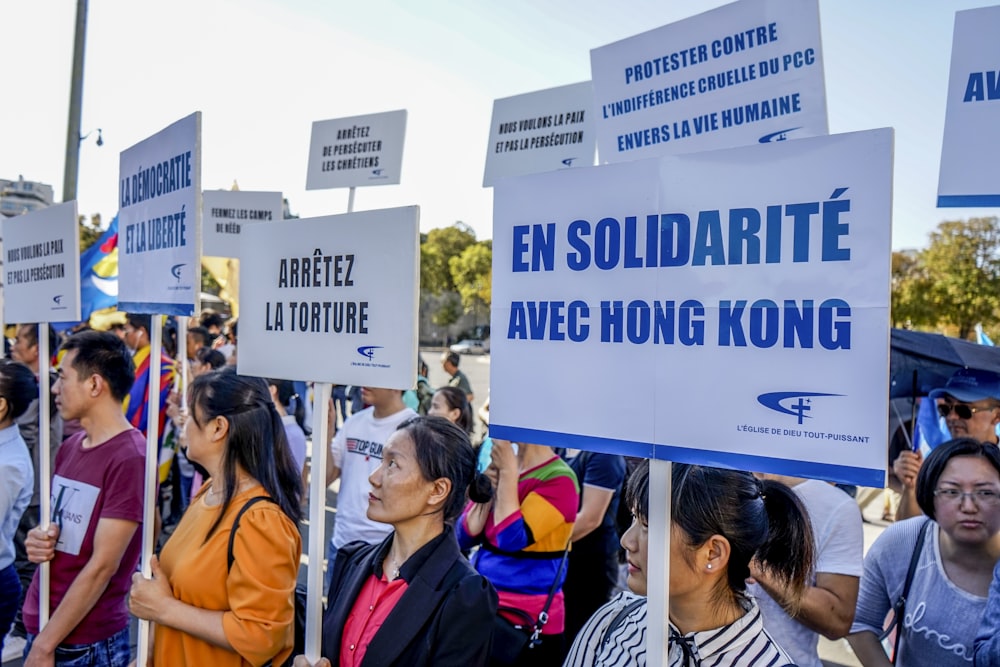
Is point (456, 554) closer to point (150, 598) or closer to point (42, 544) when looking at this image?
point (150, 598)

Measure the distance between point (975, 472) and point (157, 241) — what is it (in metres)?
3.19

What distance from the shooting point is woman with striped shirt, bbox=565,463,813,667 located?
1745mm

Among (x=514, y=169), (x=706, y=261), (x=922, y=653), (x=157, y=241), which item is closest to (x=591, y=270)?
(x=706, y=261)

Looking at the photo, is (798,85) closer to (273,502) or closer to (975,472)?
(975,472)

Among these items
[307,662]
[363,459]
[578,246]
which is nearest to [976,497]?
[578,246]

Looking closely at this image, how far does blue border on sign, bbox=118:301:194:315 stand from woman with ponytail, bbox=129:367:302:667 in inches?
14.6

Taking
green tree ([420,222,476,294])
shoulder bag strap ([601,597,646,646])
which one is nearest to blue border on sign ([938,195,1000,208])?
shoulder bag strap ([601,597,646,646])

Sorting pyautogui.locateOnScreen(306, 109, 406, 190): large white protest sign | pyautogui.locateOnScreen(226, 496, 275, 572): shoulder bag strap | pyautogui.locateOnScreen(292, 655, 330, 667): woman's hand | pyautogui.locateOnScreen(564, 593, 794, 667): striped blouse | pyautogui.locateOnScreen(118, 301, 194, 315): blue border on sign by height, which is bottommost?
pyautogui.locateOnScreen(292, 655, 330, 667): woman's hand

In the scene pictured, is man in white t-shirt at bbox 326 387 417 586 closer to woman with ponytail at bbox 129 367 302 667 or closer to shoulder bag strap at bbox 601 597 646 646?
woman with ponytail at bbox 129 367 302 667

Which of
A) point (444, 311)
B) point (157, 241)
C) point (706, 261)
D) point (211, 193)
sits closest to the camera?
point (706, 261)

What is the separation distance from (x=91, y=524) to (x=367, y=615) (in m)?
1.33

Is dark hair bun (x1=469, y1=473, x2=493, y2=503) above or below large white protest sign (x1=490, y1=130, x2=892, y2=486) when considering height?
below

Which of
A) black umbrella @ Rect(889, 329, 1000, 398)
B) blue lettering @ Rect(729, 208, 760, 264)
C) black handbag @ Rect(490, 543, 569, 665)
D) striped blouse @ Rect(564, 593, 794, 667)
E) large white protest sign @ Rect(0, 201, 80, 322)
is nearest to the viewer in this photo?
blue lettering @ Rect(729, 208, 760, 264)

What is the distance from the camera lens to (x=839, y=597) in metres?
2.46
